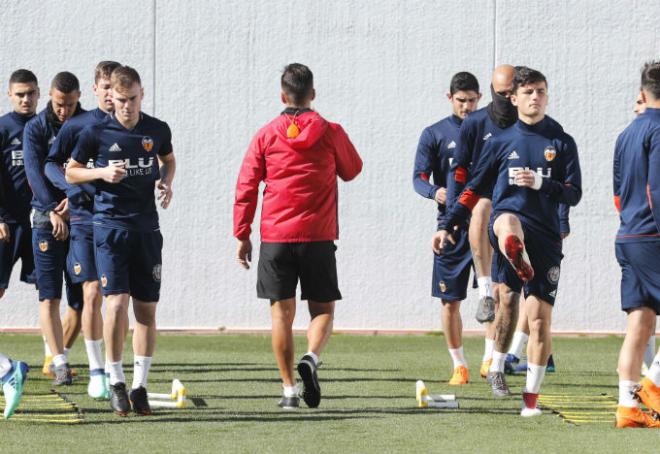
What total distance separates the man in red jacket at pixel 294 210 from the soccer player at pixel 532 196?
3.09ft

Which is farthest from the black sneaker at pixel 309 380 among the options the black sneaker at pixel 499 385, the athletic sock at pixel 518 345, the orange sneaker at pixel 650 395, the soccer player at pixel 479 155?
the athletic sock at pixel 518 345

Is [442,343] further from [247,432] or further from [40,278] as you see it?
[247,432]

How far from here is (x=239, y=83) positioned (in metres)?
14.3

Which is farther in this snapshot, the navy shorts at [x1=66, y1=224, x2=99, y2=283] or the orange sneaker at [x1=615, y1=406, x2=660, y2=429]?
the navy shorts at [x1=66, y1=224, x2=99, y2=283]

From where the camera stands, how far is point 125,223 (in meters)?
7.74

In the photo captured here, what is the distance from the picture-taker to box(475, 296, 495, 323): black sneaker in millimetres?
8547

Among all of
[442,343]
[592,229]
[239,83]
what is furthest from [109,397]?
[592,229]

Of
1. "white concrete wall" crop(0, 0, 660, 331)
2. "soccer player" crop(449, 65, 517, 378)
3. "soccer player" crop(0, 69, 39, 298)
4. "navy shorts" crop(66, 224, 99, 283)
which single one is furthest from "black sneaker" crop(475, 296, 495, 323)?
"white concrete wall" crop(0, 0, 660, 331)

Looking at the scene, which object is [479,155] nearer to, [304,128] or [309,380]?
[304,128]

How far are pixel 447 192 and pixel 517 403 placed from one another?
1.84 meters

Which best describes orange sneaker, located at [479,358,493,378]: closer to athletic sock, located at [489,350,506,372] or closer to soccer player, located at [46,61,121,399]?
athletic sock, located at [489,350,506,372]

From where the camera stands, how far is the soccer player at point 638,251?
22.9 ft

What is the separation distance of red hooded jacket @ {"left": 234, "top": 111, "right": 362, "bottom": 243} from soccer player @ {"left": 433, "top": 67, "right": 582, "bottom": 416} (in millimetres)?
932

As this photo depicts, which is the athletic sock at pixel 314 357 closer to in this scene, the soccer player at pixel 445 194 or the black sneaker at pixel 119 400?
the black sneaker at pixel 119 400
